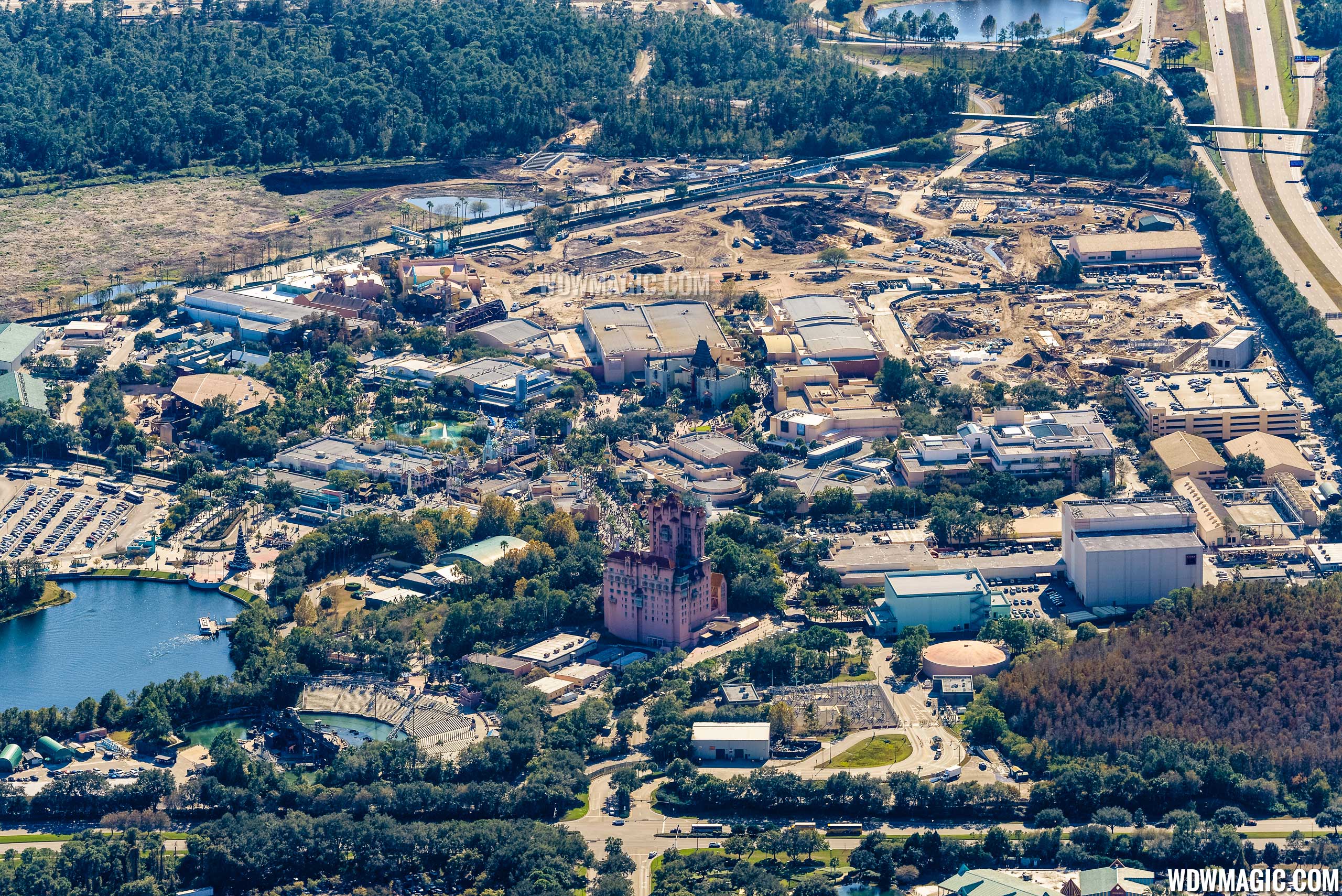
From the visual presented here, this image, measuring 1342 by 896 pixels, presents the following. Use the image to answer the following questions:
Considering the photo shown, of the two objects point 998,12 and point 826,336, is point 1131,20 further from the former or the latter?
point 826,336

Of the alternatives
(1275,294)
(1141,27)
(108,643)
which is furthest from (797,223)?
(108,643)

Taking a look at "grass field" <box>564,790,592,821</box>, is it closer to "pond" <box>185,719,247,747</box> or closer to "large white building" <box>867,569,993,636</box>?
"pond" <box>185,719,247,747</box>

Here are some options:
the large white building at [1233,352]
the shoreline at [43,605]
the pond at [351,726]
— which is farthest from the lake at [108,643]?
the large white building at [1233,352]

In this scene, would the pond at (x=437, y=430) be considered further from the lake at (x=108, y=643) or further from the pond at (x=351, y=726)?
the pond at (x=351, y=726)

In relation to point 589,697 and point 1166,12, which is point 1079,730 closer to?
point 589,697

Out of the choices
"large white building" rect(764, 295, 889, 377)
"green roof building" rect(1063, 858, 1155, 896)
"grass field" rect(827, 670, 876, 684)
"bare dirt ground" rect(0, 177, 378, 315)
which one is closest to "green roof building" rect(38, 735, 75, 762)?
"grass field" rect(827, 670, 876, 684)

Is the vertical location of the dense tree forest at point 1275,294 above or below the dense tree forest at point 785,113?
below

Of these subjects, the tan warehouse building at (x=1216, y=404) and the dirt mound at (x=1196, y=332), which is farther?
the dirt mound at (x=1196, y=332)
